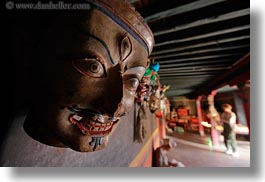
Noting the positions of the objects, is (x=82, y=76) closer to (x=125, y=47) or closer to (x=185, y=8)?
(x=125, y=47)

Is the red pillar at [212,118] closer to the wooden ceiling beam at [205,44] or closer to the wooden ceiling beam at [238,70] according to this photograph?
the wooden ceiling beam at [238,70]

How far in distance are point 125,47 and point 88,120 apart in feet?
0.78

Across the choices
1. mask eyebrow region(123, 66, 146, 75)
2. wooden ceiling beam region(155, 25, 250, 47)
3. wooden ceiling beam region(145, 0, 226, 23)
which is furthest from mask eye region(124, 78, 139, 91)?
wooden ceiling beam region(155, 25, 250, 47)

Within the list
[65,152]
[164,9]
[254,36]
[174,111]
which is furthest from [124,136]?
[174,111]

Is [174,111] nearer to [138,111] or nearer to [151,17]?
[138,111]

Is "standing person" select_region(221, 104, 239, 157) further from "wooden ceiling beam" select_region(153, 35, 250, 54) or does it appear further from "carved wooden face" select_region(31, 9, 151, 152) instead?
"carved wooden face" select_region(31, 9, 151, 152)

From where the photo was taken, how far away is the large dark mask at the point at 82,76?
386 millimetres

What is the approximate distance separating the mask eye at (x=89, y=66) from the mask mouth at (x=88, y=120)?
10cm

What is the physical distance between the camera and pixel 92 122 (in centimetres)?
41

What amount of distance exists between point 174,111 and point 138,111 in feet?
10.0

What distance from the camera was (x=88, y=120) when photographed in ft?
1.34

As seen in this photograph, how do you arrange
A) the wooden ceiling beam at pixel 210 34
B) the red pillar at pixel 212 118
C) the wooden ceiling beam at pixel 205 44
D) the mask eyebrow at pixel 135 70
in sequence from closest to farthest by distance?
the mask eyebrow at pixel 135 70 < the wooden ceiling beam at pixel 210 34 < the wooden ceiling beam at pixel 205 44 < the red pillar at pixel 212 118

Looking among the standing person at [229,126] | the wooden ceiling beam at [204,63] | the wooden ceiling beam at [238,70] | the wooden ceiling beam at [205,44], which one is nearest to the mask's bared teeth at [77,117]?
the wooden ceiling beam at [205,44]

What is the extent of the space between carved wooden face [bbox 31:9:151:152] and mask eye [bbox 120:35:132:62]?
0.01 metres
